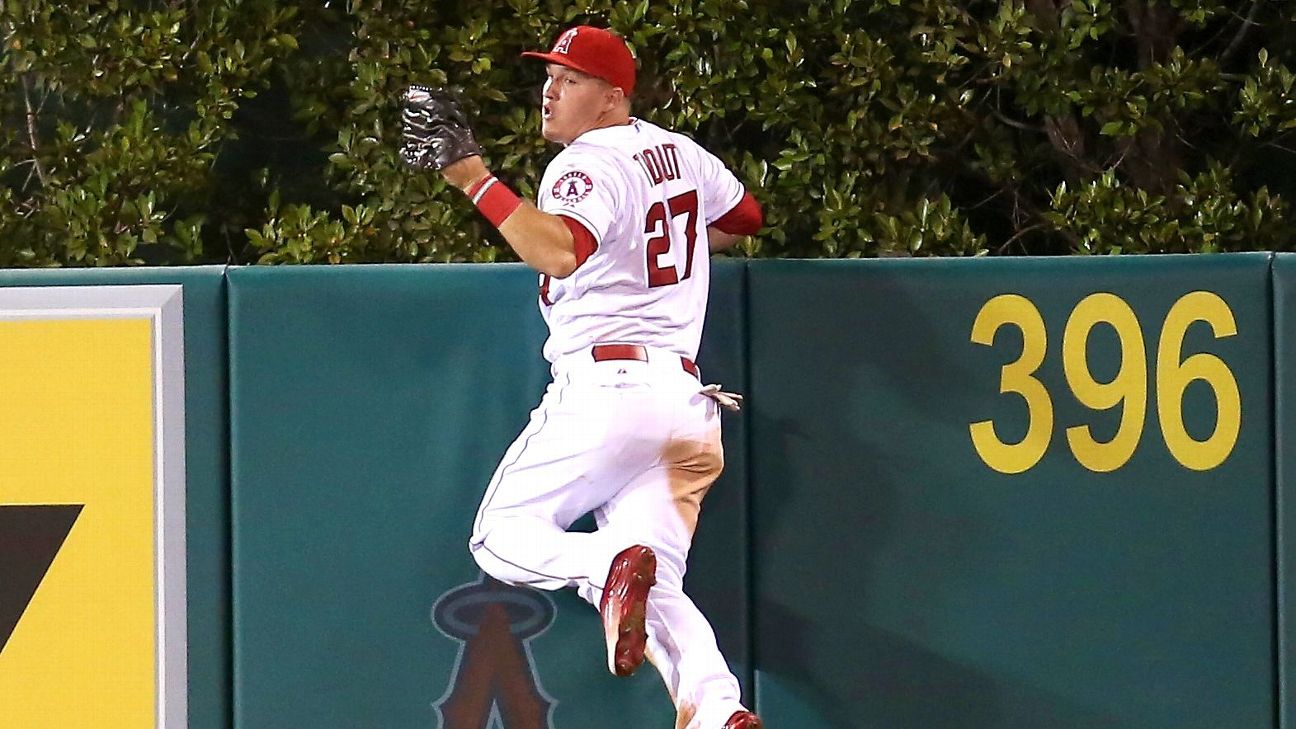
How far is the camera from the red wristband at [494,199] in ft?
8.68

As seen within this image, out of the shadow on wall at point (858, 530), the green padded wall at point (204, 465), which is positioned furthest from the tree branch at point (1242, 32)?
the green padded wall at point (204, 465)

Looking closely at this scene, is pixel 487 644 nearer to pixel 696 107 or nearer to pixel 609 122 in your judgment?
pixel 609 122

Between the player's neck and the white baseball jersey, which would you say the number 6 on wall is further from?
the player's neck

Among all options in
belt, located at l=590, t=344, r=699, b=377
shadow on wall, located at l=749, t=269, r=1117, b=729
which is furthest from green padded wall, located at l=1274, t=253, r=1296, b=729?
belt, located at l=590, t=344, r=699, b=377

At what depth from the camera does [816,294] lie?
301 centimetres

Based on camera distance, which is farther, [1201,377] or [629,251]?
[1201,377]

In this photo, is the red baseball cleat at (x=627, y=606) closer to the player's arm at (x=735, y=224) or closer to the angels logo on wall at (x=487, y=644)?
the angels logo on wall at (x=487, y=644)

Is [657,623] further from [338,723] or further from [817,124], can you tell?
[817,124]

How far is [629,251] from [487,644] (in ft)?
2.88

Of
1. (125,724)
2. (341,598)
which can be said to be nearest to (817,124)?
(341,598)

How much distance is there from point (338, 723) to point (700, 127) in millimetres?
2663

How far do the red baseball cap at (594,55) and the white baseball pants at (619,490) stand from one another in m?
0.58

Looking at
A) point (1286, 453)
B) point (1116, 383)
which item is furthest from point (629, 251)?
point (1286, 453)

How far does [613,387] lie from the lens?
2797 mm
